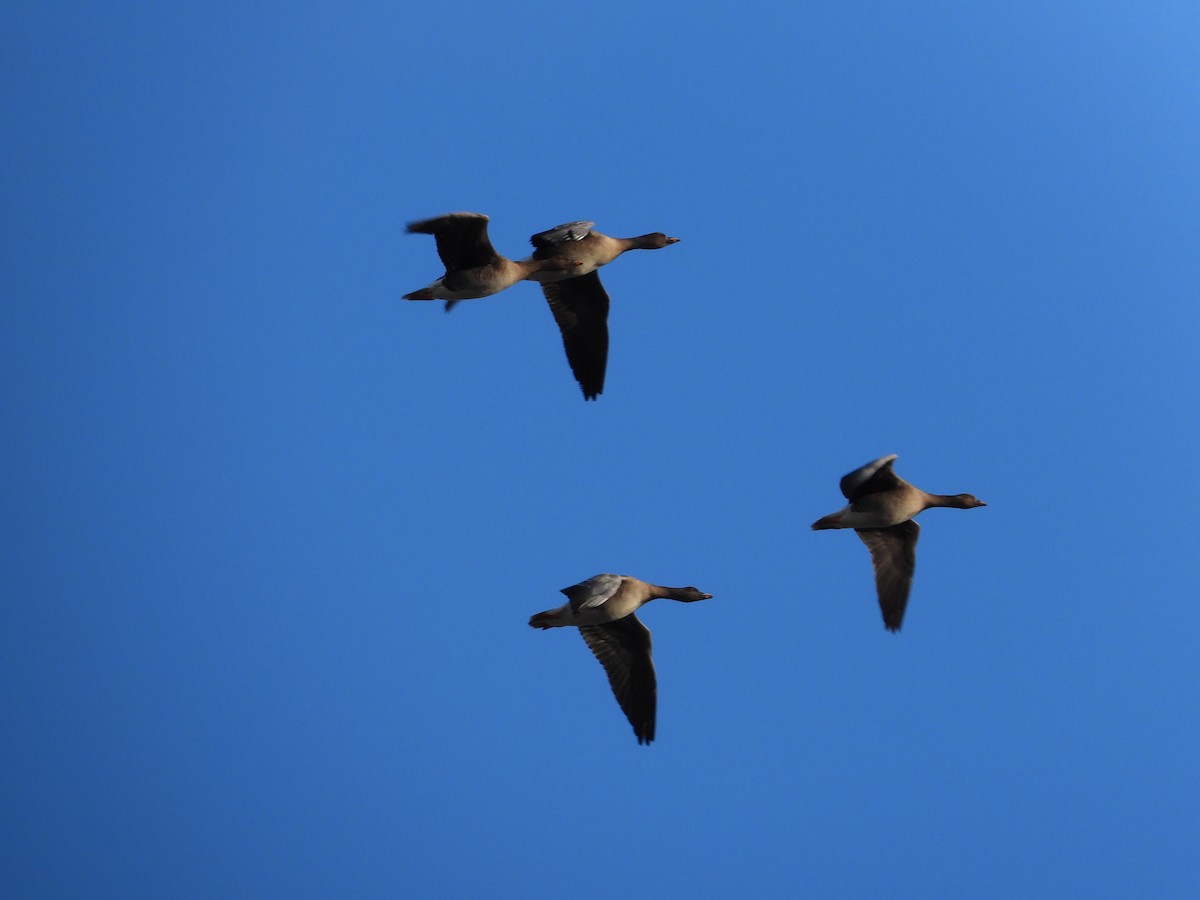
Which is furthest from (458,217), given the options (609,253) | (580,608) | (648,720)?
(648,720)

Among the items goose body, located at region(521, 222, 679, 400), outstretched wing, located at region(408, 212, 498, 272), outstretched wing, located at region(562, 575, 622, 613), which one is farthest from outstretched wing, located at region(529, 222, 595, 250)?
outstretched wing, located at region(562, 575, 622, 613)

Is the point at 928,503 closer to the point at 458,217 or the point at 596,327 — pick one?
the point at 596,327

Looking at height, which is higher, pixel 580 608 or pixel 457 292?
pixel 457 292

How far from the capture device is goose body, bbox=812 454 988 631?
66.2 ft

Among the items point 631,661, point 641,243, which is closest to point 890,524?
point 631,661

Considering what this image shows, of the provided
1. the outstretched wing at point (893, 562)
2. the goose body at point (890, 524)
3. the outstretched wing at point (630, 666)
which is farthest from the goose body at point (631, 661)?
the outstretched wing at point (893, 562)

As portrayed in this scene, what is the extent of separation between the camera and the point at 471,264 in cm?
2070

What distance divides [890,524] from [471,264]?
6.62m

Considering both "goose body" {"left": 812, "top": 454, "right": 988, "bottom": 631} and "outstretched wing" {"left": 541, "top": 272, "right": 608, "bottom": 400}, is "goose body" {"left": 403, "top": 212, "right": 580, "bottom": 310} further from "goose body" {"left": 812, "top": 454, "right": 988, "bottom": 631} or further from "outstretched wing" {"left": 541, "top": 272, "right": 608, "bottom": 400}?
"goose body" {"left": 812, "top": 454, "right": 988, "bottom": 631}

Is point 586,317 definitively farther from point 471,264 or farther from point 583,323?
point 471,264

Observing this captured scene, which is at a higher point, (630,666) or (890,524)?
(890,524)

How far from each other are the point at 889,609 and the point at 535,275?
22.2 ft

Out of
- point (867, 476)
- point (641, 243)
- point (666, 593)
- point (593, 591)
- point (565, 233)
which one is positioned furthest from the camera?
point (641, 243)

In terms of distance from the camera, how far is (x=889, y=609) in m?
21.2
